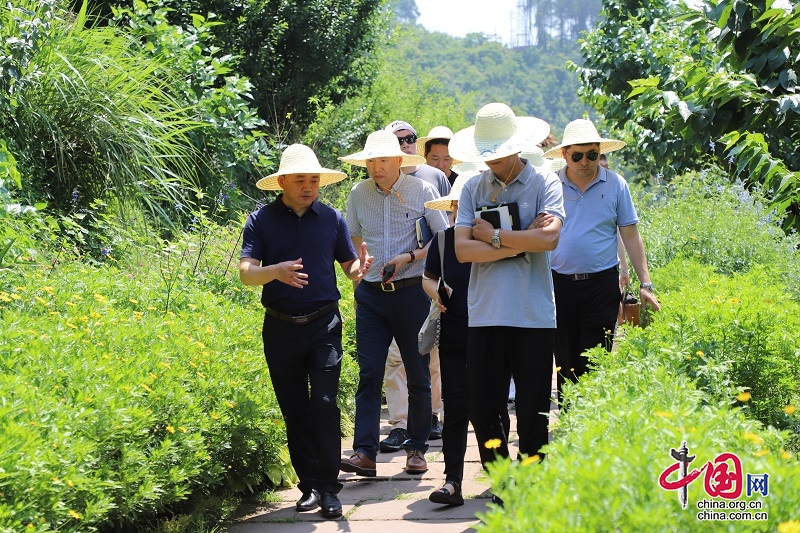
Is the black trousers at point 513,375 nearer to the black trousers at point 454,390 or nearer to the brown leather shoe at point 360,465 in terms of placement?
the black trousers at point 454,390

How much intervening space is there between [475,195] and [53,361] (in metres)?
2.17

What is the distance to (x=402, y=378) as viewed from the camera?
7.64 meters

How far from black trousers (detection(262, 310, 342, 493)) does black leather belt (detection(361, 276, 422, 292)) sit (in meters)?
0.73

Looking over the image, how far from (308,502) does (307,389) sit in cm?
62

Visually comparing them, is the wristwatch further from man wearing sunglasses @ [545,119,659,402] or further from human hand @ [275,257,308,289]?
man wearing sunglasses @ [545,119,659,402]

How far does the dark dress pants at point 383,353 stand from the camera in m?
6.52

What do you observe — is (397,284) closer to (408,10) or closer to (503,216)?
(503,216)

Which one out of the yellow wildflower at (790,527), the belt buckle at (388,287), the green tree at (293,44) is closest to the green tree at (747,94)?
the belt buckle at (388,287)

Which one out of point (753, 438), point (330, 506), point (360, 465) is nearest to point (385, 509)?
point (330, 506)

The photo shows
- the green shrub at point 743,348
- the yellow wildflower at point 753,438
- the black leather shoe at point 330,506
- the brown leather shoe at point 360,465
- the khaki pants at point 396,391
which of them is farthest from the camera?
the khaki pants at point 396,391

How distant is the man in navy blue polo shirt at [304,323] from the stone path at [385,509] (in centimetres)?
15

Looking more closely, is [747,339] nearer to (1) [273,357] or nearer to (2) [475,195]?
(2) [475,195]

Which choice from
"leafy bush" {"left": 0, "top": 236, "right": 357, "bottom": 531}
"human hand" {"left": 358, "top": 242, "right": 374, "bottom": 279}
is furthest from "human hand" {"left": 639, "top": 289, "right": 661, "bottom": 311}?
"leafy bush" {"left": 0, "top": 236, "right": 357, "bottom": 531}

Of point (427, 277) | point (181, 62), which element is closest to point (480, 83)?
point (181, 62)
